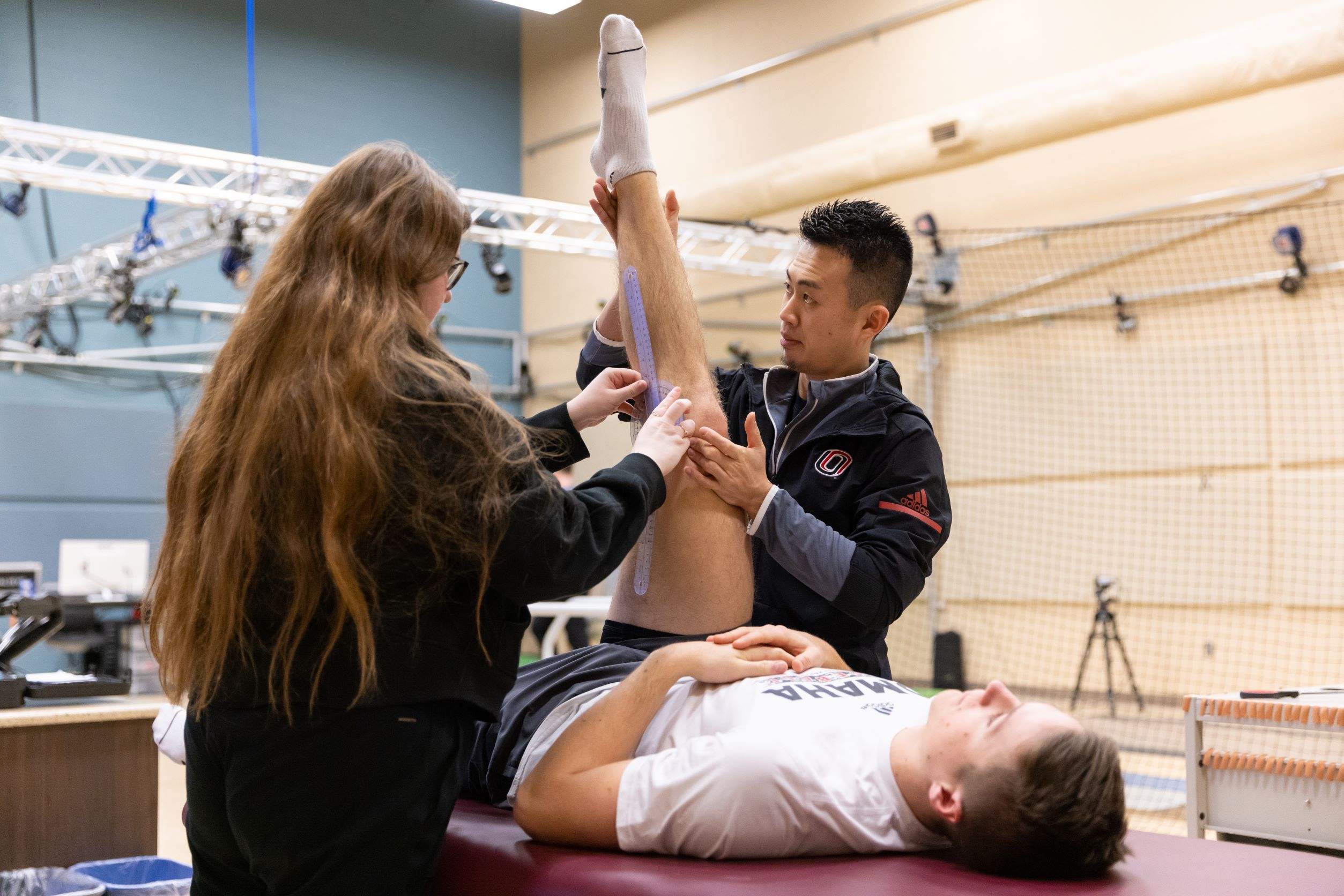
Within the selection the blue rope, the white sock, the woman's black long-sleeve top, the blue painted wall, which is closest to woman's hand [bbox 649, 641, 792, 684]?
the woman's black long-sleeve top

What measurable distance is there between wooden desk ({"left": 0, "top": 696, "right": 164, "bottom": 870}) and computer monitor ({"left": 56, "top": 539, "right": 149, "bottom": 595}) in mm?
5075

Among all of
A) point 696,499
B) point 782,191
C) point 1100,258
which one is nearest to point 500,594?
point 696,499

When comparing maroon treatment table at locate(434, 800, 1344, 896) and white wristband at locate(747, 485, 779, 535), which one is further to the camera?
white wristband at locate(747, 485, 779, 535)

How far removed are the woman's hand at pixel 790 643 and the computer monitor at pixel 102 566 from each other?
6.39 metres

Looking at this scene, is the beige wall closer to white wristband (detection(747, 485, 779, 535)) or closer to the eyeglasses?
white wristband (detection(747, 485, 779, 535))

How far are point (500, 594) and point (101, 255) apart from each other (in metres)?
6.94

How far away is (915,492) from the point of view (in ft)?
5.88

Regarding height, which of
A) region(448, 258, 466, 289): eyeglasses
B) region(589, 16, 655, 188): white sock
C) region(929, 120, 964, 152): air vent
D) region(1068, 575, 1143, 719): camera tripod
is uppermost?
region(929, 120, 964, 152): air vent

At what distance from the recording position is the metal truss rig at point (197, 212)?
17.4 feet

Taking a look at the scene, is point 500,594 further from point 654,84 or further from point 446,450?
point 654,84

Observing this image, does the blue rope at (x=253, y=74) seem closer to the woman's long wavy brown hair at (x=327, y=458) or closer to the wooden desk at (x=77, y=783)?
the wooden desk at (x=77, y=783)

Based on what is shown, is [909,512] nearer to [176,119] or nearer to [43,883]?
[43,883]

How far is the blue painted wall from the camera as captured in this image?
7512 millimetres

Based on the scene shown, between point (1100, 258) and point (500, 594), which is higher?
point (1100, 258)
